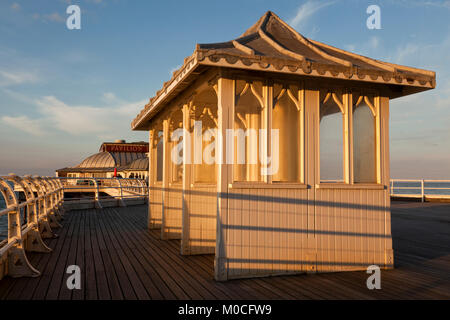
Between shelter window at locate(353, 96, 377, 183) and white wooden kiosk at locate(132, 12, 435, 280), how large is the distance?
15 mm

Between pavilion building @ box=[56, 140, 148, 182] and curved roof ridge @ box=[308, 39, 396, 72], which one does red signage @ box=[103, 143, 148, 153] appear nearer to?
pavilion building @ box=[56, 140, 148, 182]

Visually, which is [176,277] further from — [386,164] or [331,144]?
[386,164]

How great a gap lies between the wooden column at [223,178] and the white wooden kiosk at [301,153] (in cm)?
1

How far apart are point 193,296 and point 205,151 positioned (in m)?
3.80

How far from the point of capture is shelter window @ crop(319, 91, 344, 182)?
4.88 meters

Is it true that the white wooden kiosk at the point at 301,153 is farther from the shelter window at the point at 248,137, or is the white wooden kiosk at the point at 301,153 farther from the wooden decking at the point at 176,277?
the shelter window at the point at 248,137

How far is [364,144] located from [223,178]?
7.52 ft

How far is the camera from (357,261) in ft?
16.1

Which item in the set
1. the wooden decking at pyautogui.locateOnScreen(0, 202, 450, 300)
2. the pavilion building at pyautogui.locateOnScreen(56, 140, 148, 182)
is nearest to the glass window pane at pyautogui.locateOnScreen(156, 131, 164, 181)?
the wooden decking at pyautogui.locateOnScreen(0, 202, 450, 300)

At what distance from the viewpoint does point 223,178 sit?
172 inches

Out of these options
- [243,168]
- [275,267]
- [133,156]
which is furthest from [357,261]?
[133,156]

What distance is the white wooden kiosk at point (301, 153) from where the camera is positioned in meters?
4.38

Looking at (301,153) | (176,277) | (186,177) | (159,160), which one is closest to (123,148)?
(159,160)

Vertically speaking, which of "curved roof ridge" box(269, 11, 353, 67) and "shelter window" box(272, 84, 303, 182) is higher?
"curved roof ridge" box(269, 11, 353, 67)
